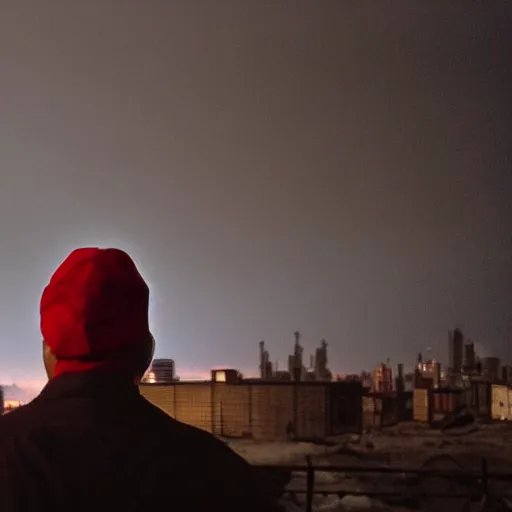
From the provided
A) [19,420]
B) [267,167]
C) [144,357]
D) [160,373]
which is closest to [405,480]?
[160,373]

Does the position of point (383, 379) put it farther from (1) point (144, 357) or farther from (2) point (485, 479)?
(1) point (144, 357)

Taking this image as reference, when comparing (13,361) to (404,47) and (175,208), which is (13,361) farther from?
(404,47)

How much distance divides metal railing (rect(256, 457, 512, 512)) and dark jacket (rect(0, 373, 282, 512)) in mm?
1154

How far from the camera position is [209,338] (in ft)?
7.05

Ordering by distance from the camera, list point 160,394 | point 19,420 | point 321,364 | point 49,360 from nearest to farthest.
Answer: point 19,420
point 49,360
point 160,394
point 321,364

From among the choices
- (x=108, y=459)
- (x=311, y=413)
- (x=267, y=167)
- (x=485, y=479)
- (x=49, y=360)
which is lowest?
(x=485, y=479)

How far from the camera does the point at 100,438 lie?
0.94m

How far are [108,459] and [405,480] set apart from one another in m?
1.35

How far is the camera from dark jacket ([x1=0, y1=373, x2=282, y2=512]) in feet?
3.00

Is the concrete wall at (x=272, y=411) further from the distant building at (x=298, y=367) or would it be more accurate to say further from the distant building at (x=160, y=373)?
the distant building at (x=160, y=373)

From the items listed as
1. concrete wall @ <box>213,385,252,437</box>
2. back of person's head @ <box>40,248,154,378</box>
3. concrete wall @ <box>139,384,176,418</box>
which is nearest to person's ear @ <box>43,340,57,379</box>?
back of person's head @ <box>40,248,154,378</box>


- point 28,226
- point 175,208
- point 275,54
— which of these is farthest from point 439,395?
point 28,226

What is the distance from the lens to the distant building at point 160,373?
6.72 ft

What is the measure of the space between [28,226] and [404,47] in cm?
114
